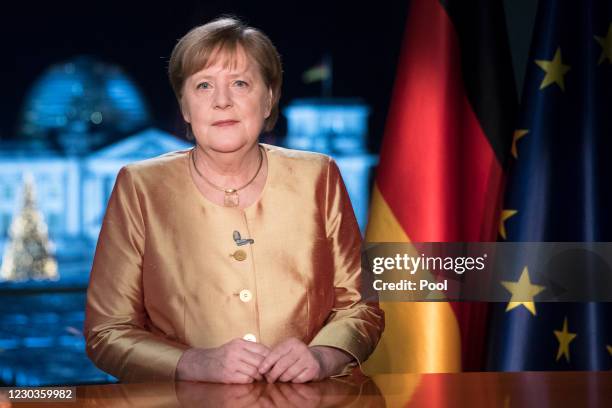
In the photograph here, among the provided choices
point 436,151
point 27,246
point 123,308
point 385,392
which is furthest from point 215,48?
point 27,246

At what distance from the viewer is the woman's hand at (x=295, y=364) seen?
1443mm

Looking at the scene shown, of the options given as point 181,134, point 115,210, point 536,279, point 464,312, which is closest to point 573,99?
point 536,279

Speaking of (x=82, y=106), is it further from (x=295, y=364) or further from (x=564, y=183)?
(x=295, y=364)

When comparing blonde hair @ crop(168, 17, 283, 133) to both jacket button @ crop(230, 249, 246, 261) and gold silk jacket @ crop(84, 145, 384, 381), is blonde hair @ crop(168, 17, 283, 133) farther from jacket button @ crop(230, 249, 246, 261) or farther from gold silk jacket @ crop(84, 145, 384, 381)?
jacket button @ crop(230, 249, 246, 261)

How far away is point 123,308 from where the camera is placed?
1.66 meters

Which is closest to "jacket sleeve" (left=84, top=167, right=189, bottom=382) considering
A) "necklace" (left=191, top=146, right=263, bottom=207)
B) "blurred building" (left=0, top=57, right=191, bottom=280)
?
"necklace" (left=191, top=146, right=263, bottom=207)

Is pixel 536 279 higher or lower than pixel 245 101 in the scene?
lower

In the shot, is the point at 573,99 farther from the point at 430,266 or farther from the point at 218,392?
the point at 218,392

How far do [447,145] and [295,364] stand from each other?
4.63 ft

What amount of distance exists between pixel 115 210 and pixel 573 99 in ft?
4.97

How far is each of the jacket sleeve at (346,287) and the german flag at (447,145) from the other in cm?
91

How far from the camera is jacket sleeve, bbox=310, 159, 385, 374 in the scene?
168 cm

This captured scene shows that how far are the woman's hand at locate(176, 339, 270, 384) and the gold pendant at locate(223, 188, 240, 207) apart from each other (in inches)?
12.9

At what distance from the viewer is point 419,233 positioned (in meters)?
2.71
